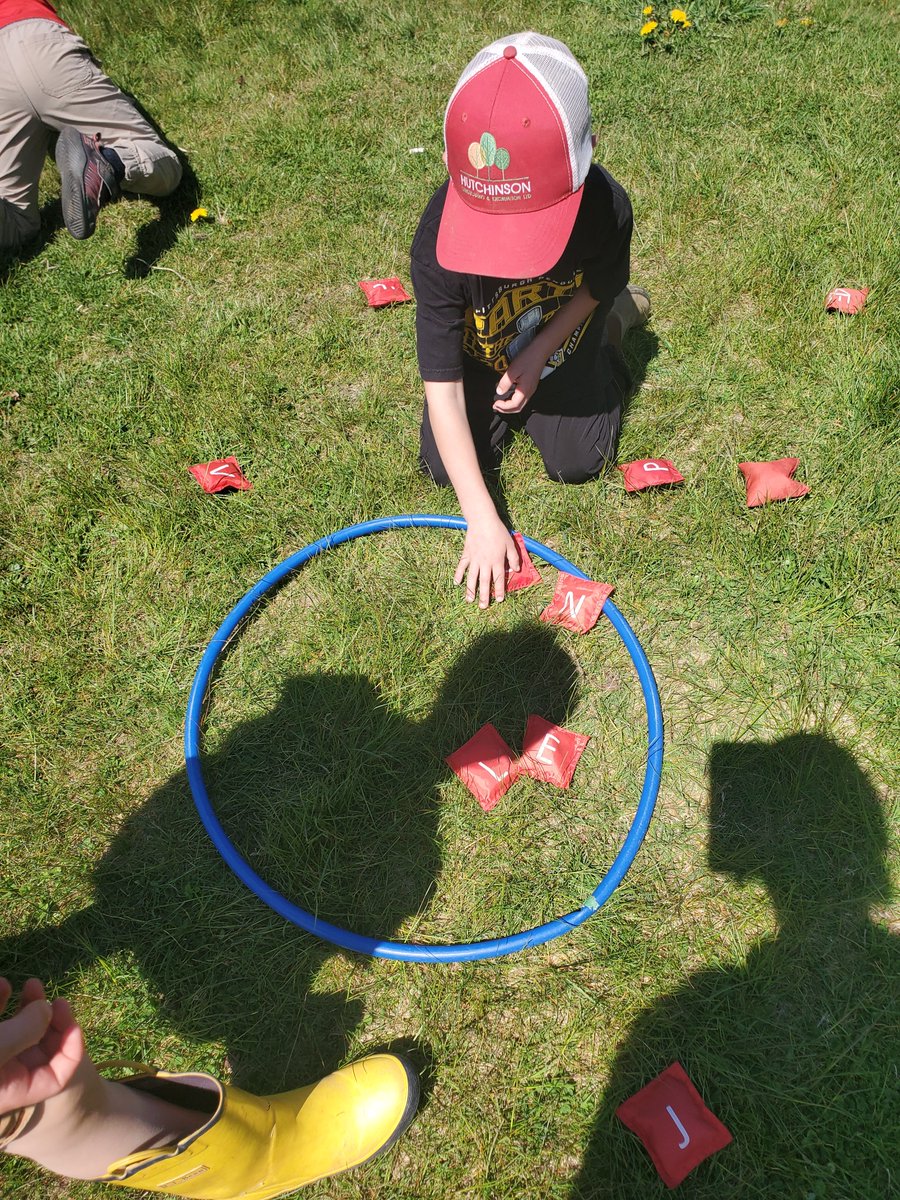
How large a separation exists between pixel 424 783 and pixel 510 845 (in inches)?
15.2

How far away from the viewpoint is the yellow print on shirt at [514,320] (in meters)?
3.12

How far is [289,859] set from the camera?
9.11ft

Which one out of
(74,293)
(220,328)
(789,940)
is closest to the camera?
(789,940)

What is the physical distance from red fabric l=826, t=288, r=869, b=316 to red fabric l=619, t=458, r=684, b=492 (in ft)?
4.69

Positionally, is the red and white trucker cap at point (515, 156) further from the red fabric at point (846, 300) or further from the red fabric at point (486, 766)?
the red fabric at point (846, 300)

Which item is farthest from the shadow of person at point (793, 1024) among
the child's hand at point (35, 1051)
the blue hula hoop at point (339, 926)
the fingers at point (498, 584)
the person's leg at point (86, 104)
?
the person's leg at point (86, 104)

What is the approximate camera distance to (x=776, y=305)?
415cm

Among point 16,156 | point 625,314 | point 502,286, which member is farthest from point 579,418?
point 16,156

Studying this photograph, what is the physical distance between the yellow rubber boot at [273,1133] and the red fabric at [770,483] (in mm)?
2585

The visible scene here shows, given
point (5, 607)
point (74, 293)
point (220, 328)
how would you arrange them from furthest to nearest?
1. point (74, 293)
2. point (220, 328)
3. point (5, 607)

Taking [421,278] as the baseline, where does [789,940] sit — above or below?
below

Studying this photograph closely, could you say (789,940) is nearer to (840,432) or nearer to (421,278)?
(840,432)

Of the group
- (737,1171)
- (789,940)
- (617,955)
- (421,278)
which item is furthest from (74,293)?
(737,1171)

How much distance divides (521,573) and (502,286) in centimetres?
115
